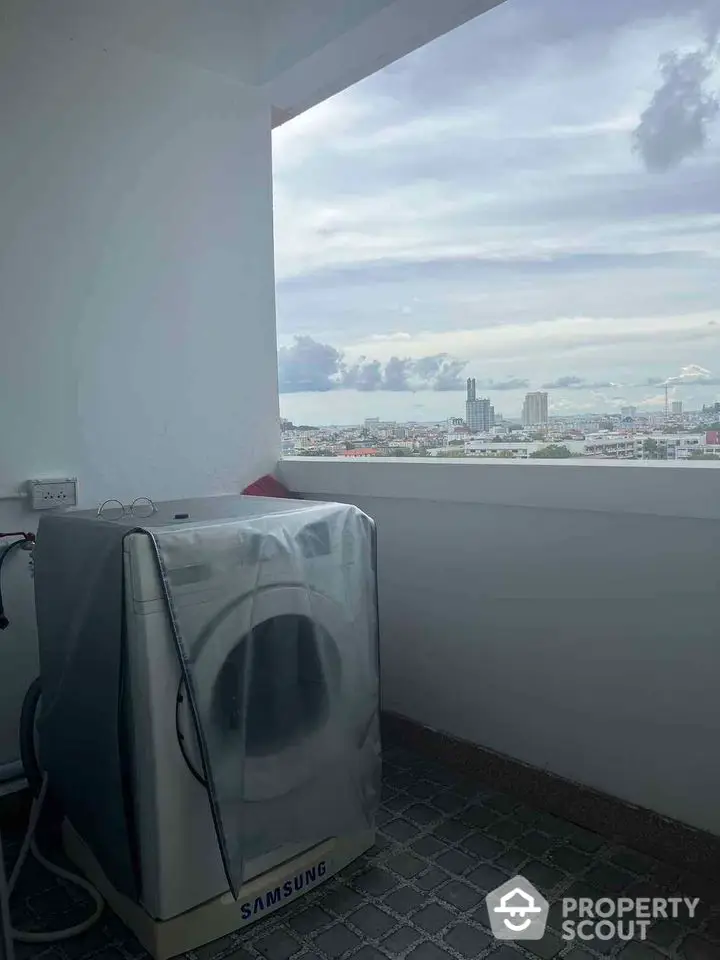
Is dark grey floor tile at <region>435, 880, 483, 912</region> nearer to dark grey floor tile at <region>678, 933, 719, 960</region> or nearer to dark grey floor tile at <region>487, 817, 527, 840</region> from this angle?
dark grey floor tile at <region>487, 817, 527, 840</region>

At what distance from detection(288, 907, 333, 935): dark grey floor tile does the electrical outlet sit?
121cm

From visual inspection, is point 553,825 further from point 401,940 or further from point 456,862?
point 401,940

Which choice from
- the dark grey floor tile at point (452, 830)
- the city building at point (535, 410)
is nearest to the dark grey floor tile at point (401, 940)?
the dark grey floor tile at point (452, 830)

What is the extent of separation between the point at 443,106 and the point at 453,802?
2054 mm

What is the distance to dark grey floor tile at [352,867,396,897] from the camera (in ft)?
5.41

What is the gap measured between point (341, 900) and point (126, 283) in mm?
1755

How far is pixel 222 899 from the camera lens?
1.50m

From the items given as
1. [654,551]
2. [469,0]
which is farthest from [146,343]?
[654,551]

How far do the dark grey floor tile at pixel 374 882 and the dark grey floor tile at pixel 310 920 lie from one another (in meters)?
0.11

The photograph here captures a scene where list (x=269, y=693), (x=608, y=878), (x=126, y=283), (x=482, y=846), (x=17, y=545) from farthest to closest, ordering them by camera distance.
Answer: (x=126, y=283), (x=17, y=545), (x=482, y=846), (x=608, y=878), (x=269, y=693)

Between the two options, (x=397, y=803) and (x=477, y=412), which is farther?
(x=477, y=412)

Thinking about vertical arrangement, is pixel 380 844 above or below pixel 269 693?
below

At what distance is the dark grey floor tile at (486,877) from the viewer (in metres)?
1.65

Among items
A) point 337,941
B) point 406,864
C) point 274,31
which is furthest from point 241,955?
point 274,31
